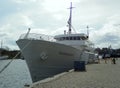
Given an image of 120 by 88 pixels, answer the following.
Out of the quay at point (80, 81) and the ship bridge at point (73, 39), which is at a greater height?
the ship bridge at point (73, 39)

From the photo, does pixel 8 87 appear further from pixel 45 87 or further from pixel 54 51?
pixel 45 87

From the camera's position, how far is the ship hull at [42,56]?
25344 mm

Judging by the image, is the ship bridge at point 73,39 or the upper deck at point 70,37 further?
the upper deck at point 70,37

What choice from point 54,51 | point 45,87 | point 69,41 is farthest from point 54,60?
point 45,87


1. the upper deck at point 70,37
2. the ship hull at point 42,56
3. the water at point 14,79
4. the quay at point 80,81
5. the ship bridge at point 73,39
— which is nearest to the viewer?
the quay at point 80,81

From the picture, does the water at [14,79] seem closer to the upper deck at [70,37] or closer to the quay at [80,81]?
the upper deck at [70,37]

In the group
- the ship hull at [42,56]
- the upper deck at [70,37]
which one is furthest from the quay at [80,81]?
the upper deck at [70,37]

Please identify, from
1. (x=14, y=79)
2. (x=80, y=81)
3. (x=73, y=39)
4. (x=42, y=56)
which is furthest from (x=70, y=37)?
(x=80, y=81)

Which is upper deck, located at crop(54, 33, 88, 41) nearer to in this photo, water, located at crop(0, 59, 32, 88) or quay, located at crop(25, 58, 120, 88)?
water, located at crop(0, 59, 32, 88)

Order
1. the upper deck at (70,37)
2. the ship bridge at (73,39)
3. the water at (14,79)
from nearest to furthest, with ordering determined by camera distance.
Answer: the water at (14,79)
the ship bridge at (73,39)
the upper deck at (70,37)

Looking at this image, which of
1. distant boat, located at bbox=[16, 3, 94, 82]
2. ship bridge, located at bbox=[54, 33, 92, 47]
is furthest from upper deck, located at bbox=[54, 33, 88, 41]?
distant boat, located at bbox=[16, 3, 94, 82]

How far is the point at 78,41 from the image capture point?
3406cm

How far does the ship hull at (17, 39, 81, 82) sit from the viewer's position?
2534 cm

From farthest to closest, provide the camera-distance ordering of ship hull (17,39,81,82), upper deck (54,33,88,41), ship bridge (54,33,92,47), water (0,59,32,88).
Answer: upper deck (54,33,88,41), ship bridge (54,33,92,47), water (0,59,32,88), ship hull (17,39,81,82)
